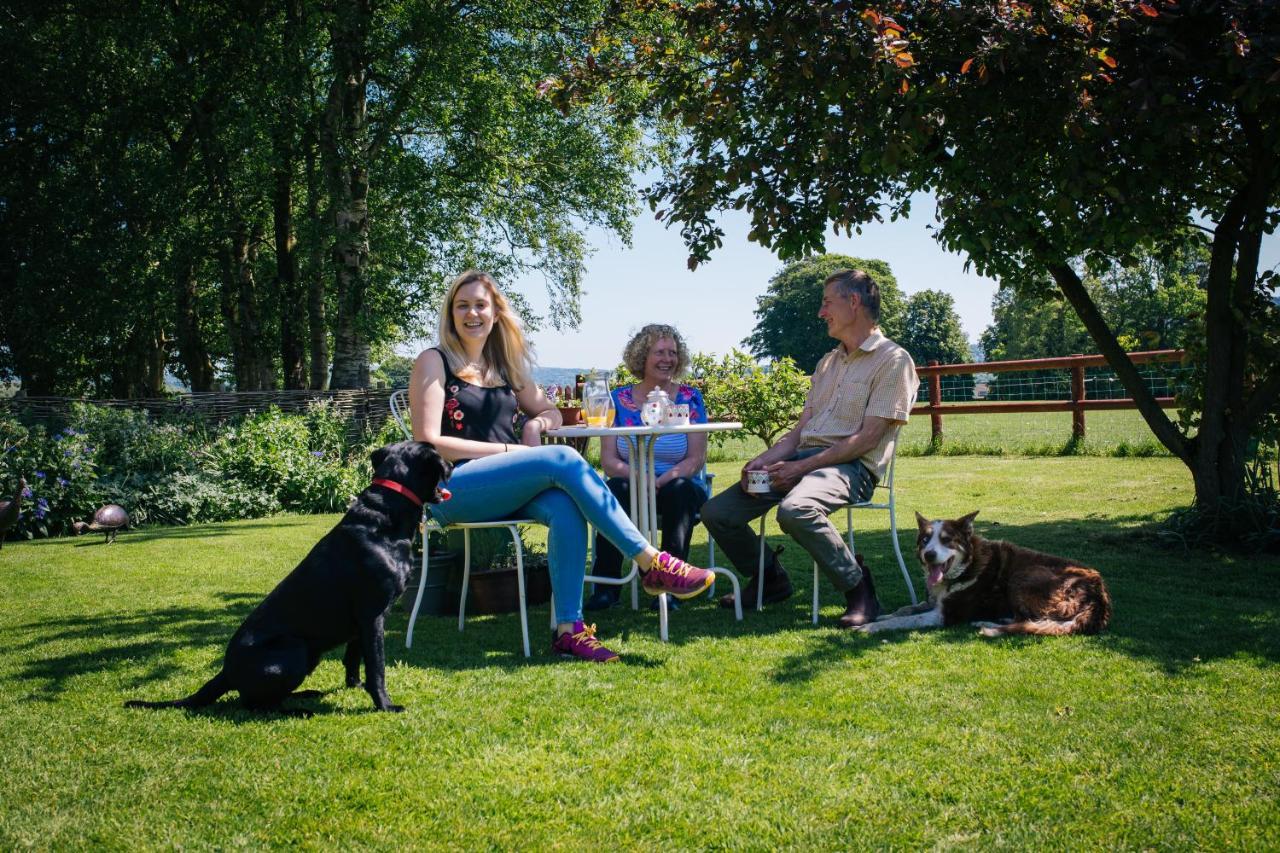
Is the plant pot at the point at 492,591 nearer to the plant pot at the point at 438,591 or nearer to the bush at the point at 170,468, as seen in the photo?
the plant pot at the point at 438,591

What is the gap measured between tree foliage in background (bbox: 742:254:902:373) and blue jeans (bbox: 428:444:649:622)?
52.6 m

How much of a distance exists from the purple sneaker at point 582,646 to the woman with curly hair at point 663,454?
83 centimetres

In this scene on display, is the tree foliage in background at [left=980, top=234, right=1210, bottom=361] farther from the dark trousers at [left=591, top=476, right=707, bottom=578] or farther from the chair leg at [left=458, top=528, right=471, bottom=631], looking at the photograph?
the chair leg at [left=458, top=528, right=471, bottom=631]

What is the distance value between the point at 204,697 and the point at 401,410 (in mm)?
2189

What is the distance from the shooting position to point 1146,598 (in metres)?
4.20

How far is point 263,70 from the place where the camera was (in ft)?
39.9

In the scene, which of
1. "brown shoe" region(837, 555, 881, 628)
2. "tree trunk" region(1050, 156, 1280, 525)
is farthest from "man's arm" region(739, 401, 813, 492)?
"tree trunk" region(1050, 156, 1280, 525)

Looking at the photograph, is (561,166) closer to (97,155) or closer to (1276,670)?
(97,155)

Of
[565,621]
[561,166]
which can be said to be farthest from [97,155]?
[565,621]

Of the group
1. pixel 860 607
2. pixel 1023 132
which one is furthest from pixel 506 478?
pixel 1023 132

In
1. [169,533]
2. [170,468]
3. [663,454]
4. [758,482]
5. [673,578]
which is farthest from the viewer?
[170,468]

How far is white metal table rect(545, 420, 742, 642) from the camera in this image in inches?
152

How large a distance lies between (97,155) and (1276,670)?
614 inches

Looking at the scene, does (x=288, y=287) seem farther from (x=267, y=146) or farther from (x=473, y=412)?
(x=473, y=412)
